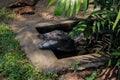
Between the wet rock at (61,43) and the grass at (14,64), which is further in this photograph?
the wet rock at (61,43)

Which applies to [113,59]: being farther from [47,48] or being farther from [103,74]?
[47,48]

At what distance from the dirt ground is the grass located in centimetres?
30

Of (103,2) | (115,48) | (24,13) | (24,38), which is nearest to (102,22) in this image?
(103,2)

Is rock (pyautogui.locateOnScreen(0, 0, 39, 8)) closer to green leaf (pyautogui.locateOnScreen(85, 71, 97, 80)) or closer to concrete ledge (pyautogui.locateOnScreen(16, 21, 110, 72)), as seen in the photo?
concrete ledge (pyautogui.locateOnScreen(16, 21, 110, 72))

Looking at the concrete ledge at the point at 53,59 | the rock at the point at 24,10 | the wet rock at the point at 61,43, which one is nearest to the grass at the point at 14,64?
the concrete ledge at the point at 53,59

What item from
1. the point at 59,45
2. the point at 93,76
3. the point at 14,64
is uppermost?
the point at 59,45

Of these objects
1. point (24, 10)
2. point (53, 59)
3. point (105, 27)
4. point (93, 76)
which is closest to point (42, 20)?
point (24, 10)

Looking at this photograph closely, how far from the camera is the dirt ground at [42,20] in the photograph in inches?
151

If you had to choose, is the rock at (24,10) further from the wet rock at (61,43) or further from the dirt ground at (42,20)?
the wet rock at (61,43)

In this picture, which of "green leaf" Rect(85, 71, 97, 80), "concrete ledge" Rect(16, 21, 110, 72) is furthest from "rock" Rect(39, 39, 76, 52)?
"green leaf" Rect(85, 71, 97, 80)

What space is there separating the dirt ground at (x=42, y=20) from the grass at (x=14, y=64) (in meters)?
0.30

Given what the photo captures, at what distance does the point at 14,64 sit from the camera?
4.21m

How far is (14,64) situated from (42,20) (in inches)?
77.0

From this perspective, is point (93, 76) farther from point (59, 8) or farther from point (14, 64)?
point (59, 8)
